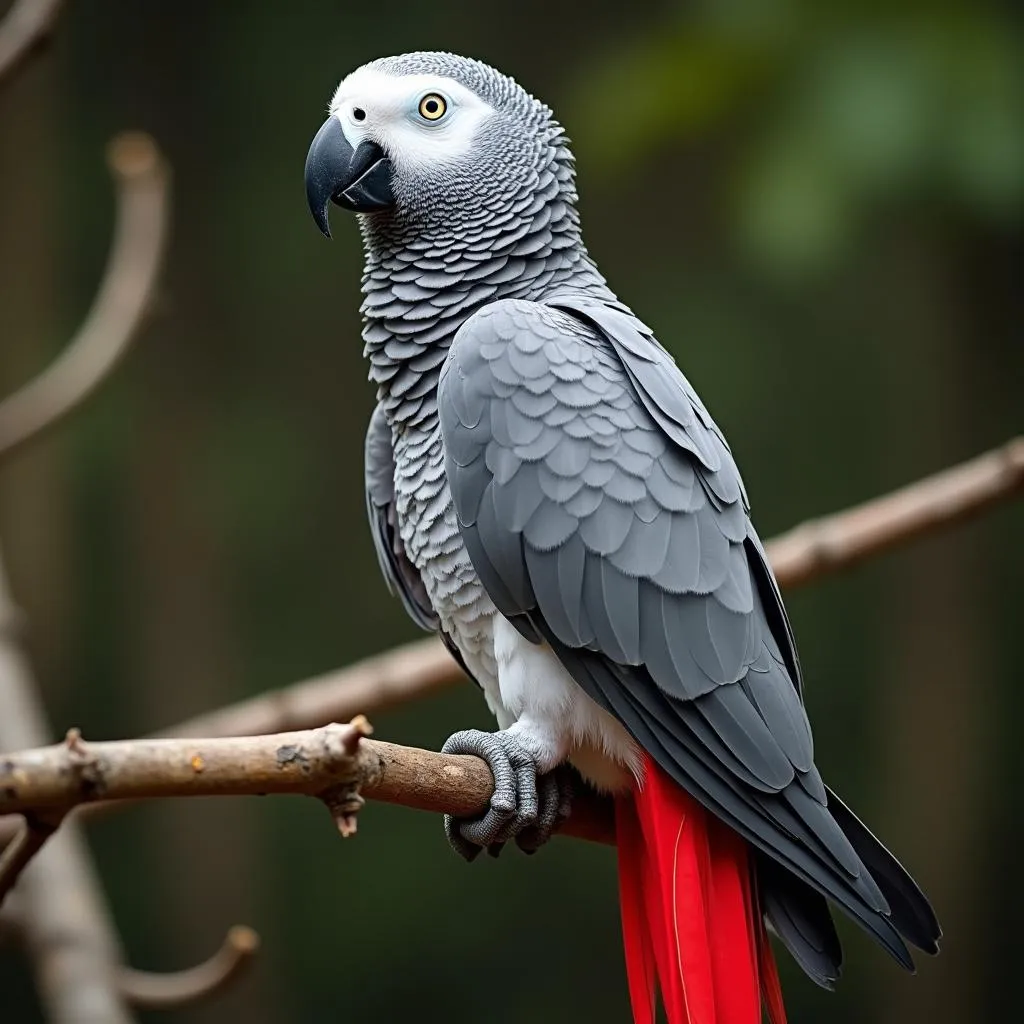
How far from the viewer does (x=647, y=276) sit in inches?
101

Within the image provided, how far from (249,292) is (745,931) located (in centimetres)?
204

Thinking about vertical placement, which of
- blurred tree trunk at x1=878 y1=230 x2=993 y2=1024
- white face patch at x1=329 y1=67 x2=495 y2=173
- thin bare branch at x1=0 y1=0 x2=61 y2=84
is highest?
thin bare branch at x1=0 y1=0 x2=61 y2=84

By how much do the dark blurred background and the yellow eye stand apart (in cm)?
99

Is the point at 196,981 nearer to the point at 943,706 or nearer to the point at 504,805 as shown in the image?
the point at 504,805

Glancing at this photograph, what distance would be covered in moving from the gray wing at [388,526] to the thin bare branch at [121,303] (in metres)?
0.41

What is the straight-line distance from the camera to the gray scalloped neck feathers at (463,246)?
3.64ft

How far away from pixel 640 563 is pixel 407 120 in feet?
1.45

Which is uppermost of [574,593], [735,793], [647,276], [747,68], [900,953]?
[747,68]

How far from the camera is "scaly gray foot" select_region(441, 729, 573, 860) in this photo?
3.26 ft

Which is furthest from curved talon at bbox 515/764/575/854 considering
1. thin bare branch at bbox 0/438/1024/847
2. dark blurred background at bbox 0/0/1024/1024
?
dark blurred background at bbox 0/0/1024/1024

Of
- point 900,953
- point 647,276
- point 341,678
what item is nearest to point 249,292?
point 647,276

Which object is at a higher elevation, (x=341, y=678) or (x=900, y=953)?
(x=341, y=678)

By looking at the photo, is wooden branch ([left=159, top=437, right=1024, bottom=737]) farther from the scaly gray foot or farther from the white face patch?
the white face patch

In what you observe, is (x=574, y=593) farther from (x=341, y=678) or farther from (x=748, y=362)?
(x=748, y=362)
